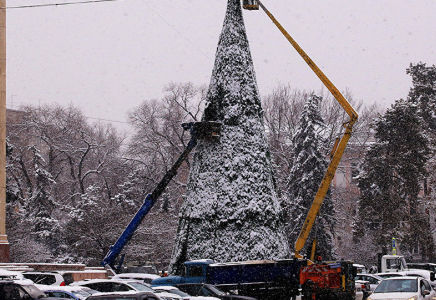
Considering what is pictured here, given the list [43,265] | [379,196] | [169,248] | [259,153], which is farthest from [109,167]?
[259,153]

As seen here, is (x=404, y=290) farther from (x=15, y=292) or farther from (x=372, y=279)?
(x=372, y=279)

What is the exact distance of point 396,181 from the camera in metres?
50.2

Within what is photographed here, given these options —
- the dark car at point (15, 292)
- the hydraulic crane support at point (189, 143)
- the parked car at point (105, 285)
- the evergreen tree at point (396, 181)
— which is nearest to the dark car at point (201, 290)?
the parked car at point (105, 285)

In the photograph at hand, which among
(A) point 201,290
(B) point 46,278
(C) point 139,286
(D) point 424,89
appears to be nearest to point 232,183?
(A) point 201,290

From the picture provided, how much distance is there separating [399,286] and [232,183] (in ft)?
29.8

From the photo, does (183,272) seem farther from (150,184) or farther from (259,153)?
(150,184)

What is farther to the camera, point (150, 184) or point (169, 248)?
point (150, 184)

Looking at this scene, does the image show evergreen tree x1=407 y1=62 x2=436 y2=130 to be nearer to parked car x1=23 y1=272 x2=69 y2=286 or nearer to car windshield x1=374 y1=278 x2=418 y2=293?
car windshield x1=374 y1=278 x2=418 y2=293

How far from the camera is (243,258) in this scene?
26.2 m

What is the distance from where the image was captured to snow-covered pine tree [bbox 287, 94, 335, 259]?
48.5 meters

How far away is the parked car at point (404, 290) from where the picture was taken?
61.3 feet

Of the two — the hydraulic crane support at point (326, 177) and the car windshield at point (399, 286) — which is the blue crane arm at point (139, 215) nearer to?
the hydraulic crane support at point (326, 177)

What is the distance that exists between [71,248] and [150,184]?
35.1 feet

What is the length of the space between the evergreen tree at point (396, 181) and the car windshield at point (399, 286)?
92.0 ft
